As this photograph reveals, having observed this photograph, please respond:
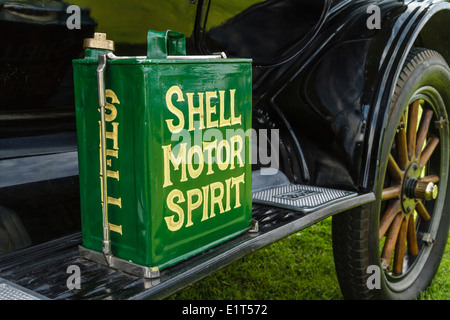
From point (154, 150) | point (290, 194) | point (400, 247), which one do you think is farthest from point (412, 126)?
point (154, 150)

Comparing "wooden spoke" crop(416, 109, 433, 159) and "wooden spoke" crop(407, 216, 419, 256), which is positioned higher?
"wooden spoke" crop(416, 109, 433, 159)

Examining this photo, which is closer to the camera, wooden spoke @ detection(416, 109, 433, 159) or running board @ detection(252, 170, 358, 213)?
running board @ detection(252, 170, 358, 213)

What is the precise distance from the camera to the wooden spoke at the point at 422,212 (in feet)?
6.97

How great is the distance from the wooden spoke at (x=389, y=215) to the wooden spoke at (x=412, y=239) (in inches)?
6.9

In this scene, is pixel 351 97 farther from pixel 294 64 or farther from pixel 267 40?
pixel 267 40

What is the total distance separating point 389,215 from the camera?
1.93 metres

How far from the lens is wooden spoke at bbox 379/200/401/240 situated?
192 centimetres

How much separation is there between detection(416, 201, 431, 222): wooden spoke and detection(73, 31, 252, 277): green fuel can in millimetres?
1273
